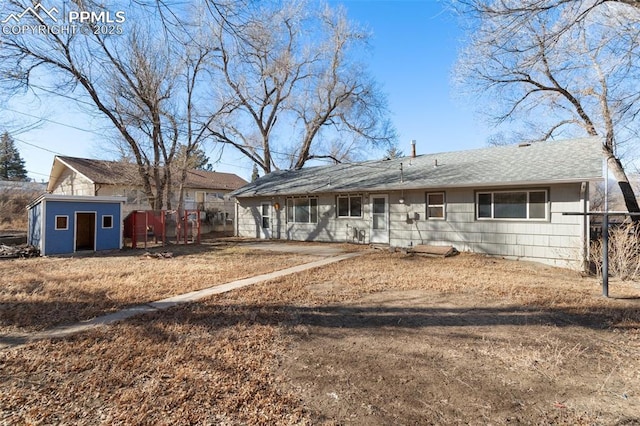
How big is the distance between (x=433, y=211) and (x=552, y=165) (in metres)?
3.62

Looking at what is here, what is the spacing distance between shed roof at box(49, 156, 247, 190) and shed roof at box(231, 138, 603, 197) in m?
6.94

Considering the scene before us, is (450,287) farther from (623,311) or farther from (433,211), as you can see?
(433,211)

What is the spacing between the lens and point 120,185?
74.5 ft

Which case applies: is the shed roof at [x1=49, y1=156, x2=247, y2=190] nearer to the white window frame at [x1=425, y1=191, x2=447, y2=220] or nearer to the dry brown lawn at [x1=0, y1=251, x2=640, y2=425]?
the white window frame at [x1=425, y1=191, x2=447, y2=220]

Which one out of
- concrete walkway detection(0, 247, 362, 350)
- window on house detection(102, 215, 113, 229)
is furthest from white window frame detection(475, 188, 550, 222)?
window on house detection(102, 215, 113, 229)

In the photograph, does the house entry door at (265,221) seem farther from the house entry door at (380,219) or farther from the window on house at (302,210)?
the house entry door at (380,219)

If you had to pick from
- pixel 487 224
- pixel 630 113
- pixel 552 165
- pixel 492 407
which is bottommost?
pixel 492 407

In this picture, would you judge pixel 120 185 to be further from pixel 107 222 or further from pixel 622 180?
pixel 622 180

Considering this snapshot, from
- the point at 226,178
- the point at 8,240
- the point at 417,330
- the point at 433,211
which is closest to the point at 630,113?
the point at 433,211

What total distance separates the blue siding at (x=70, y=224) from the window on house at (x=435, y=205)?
1167cm

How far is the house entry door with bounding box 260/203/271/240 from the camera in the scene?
16.7 meters

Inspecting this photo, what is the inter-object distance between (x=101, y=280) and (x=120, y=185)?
1823 cm

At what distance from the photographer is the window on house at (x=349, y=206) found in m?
13.6

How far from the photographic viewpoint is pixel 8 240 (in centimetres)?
1402
